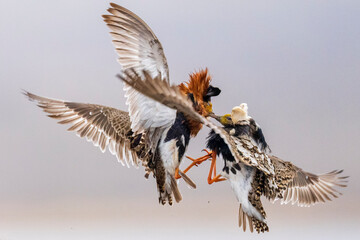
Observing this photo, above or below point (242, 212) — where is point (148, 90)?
above

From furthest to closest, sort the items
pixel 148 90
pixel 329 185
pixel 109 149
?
1. pixel 329 185
2. pixel 109 149
3. pixel 148 90

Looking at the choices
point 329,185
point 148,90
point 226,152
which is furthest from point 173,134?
point 329,185

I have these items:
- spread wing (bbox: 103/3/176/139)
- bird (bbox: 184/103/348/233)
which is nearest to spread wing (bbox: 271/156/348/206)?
bird (bbox: 184/103/348/233)

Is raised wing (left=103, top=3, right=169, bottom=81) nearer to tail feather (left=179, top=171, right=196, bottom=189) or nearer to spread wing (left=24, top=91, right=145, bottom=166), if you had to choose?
spread wing (left=24, top=91, right=145, bottom=166)

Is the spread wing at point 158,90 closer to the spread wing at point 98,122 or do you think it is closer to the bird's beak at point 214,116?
the bird's beak at point 214,116

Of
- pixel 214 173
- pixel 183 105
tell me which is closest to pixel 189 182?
pixel 214 173

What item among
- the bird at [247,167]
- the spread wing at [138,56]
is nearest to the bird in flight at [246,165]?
the bird at [247,167]

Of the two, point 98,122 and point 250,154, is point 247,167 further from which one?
point 98,122

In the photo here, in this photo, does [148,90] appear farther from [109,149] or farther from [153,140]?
[109,149]

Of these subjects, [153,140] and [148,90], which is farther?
[153,140]
